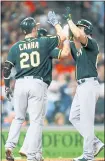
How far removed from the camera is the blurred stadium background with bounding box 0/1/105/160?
46.6 feet

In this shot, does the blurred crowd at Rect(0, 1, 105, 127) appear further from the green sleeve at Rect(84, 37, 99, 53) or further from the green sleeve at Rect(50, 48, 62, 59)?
the green sleeve at Rect(84, 37, 99, 53)

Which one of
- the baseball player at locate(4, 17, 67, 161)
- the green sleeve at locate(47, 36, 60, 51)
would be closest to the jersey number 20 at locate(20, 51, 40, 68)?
the baseball player at locate(4, 17, 67, 161)

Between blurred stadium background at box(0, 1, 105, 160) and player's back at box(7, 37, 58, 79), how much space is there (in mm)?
4848

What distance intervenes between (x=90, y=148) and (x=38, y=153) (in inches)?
30.9

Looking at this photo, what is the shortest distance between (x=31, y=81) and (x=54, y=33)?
287 inches

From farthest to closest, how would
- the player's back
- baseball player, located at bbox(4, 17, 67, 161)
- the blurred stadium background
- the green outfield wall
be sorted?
the blurred stadium background < the green outfield wall < the player's back < baseball player, located at bbox(4, 17, 67, 161)

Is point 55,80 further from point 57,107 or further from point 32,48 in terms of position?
point 32,48

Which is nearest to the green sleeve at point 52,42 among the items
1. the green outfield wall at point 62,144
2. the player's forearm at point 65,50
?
the player's forearm at point 65,50

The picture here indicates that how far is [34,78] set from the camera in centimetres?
913

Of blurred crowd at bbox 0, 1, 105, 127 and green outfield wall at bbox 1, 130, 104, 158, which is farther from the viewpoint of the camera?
blurred crowd at bbox 0, 1, 105, 127

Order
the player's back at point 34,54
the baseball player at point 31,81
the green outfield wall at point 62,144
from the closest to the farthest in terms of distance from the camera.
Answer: the baseball player at point 31,81 → the player's back at point 34,54 → the green outfield wall at point 62,144

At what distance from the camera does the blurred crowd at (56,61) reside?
14227 millimetres

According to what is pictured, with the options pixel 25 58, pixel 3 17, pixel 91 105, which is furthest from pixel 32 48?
pixel 3 17

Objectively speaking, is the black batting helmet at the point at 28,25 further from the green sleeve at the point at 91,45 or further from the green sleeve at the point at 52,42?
the green sleeve at the point at 91,45
